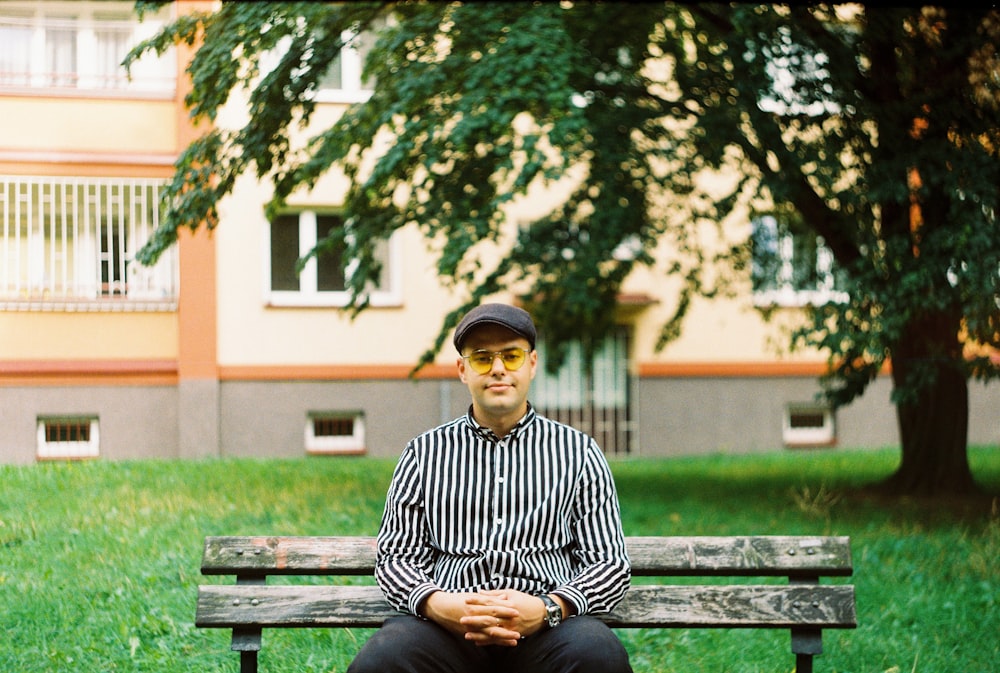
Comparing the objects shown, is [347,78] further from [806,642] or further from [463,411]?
[806,642]

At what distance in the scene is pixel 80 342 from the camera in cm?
850

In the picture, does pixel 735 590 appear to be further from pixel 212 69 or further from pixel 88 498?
pixel 212 69

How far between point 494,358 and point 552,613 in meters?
0.80

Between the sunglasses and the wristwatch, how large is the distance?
0.72 metres

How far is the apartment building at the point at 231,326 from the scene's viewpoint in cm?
787

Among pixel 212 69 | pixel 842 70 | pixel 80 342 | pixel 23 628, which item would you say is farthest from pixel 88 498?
pixel 842 70

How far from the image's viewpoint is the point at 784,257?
1316 cm

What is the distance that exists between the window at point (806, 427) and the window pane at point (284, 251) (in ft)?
25.6

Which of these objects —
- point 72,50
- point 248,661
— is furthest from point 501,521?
point 72,50

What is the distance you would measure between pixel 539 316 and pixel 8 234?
6.19m

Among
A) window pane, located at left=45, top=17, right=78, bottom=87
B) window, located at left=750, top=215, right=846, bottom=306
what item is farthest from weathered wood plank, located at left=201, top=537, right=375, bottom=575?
window, located at left=750, top=215, right=846, bottom=306

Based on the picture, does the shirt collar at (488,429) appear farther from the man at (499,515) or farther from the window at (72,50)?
the window at (72,50)

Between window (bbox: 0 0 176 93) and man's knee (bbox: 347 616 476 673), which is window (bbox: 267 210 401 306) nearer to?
window (bbox: 0 0 176 93)

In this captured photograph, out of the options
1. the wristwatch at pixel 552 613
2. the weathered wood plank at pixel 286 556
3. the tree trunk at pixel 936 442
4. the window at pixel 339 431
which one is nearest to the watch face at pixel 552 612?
the wristwatch at pixel 552 613
